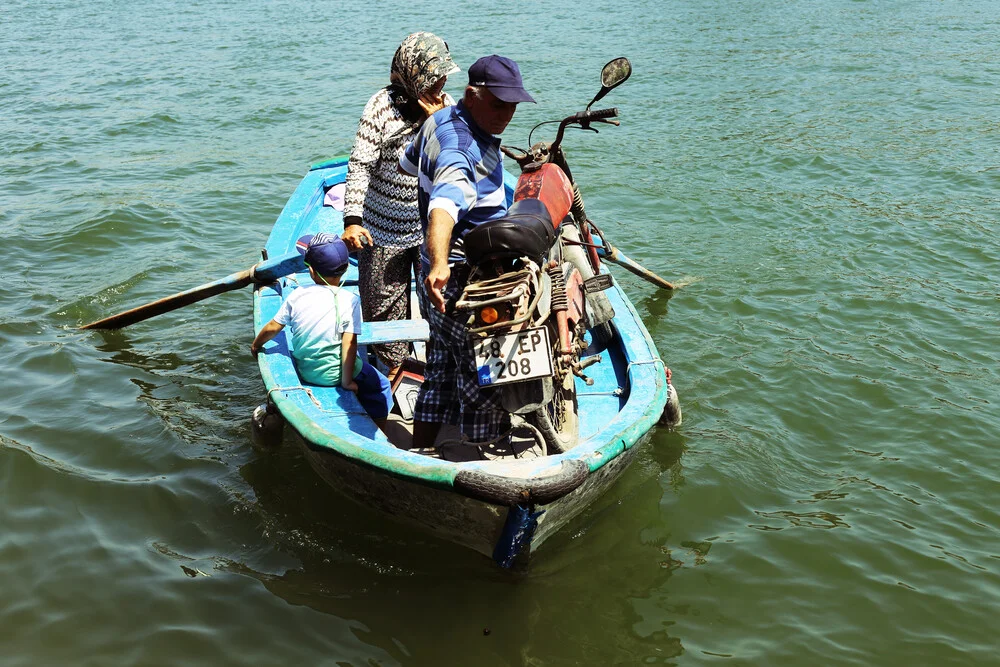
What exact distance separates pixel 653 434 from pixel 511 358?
237 centimetres

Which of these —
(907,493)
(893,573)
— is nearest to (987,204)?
(907,493)

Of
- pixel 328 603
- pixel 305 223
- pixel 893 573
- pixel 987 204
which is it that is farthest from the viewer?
pixel 987 204

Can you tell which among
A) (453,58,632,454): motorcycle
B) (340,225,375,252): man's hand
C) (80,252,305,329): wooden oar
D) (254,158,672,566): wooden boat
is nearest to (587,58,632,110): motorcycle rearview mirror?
(453,58,632,454): motorcycle

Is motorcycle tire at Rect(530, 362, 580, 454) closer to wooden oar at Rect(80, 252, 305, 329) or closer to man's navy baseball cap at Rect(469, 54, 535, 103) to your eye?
man's navy baseball cap at Rect(469, 54, 535, 103)

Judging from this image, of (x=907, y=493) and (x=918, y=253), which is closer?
(x=907, y=493)

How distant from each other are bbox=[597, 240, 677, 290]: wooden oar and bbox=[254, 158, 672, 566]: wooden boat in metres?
1.20

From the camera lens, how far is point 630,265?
24.0 ft

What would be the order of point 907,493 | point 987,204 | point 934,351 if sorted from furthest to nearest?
point 987,204
point 934,351
point 907,493

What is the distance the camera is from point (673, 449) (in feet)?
18.3

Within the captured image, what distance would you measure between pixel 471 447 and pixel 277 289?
8.06 ft

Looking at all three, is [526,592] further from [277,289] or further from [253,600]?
[277,289]

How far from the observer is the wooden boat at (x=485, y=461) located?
3.59 m

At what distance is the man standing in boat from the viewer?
11.7 ft

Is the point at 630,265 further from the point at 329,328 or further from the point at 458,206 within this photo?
the point at 458,206
